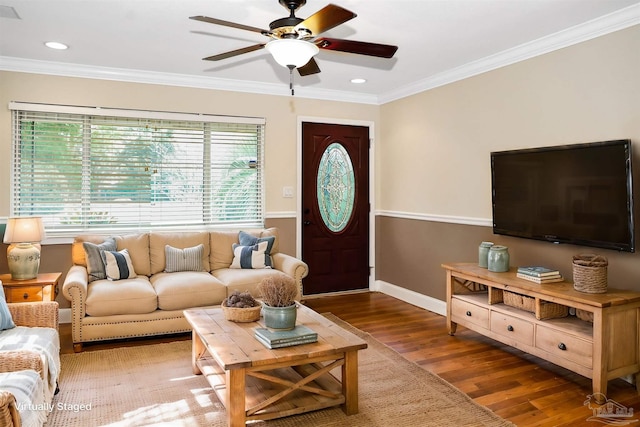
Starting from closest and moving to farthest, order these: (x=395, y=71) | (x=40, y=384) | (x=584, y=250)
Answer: (x=40, y=384) → (x=584, y=250) → (x=395, y=71)

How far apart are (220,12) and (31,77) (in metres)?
2.41

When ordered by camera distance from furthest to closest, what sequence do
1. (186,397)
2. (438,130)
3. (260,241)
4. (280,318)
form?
(438,130)
(260,241)
(186,397)
(280,318)

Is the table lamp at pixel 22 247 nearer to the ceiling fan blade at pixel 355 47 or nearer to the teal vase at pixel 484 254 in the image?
the ceiling fan blade at pixel 355 47

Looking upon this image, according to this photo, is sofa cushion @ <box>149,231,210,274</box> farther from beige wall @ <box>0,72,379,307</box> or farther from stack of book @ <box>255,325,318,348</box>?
stack of book @ <box>255,325,318,348</box>

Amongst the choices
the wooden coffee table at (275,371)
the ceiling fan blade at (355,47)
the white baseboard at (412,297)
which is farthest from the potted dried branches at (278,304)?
the white baseboard at (412,297)

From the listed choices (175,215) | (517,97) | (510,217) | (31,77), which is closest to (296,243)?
(175,215)

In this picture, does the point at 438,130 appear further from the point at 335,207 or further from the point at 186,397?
the point at 186,397

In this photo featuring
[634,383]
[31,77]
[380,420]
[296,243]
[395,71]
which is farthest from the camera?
[296,243]

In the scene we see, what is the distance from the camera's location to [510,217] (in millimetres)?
3834

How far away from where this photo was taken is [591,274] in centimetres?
295

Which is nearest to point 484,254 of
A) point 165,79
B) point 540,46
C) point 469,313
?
point 469,313

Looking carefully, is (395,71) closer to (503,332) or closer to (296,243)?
(296,243)

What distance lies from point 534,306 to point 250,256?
2.64 m

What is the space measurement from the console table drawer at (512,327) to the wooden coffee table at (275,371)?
55.7 inches
